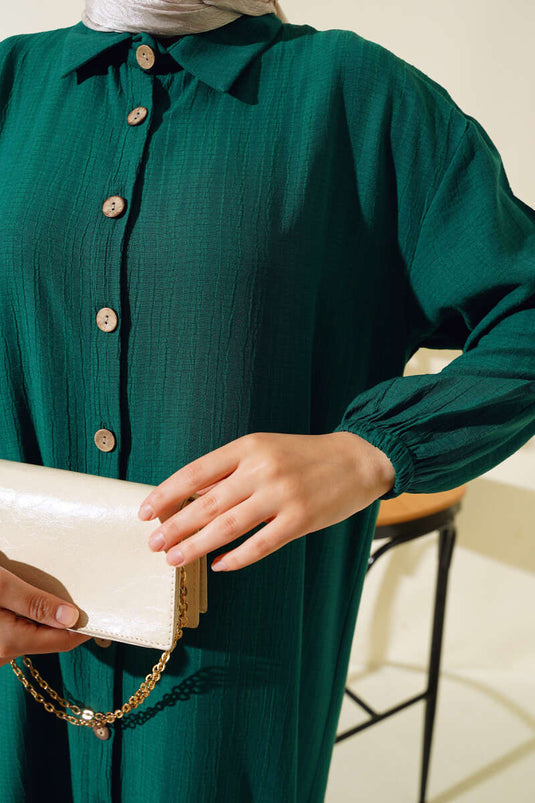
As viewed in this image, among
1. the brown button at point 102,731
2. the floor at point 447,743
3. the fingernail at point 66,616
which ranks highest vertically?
the fingernail at point 66,616

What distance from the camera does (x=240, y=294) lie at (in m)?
0.53

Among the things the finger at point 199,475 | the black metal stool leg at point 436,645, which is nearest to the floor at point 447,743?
the black metal stool leg at point 436,645

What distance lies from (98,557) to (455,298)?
35 centimetres

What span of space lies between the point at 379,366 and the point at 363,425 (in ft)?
0.47

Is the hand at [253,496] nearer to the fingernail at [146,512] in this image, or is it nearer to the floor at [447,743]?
the fingernail at [146,512]

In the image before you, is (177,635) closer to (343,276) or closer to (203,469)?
(203,469)

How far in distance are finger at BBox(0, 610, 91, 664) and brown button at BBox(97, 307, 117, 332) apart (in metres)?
0.23

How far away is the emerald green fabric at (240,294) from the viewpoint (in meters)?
0.53

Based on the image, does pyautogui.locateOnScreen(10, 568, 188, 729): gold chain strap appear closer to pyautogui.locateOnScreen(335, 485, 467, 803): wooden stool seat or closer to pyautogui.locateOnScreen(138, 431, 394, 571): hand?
pyautogui.locateOnScreen(138, 431, 394, 571): hand

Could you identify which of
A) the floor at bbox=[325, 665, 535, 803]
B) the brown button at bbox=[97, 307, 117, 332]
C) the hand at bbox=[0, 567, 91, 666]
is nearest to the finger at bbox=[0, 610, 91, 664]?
the hand at bbox=[0, 567, 91, 666]

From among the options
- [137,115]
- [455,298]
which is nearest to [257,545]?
[455,298]

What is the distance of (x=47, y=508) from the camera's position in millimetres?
528

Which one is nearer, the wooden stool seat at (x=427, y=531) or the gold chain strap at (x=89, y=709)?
the gold chain strap at (x=89, y=709)

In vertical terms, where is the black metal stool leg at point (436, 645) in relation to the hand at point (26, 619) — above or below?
below
